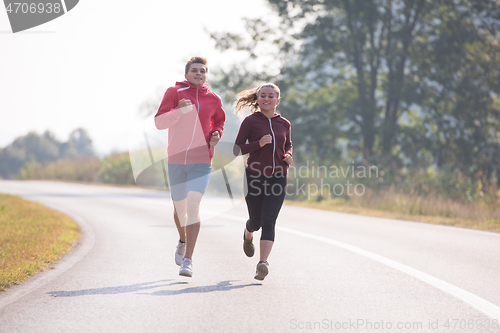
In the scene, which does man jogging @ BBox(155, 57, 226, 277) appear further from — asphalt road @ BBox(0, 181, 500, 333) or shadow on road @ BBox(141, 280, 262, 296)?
asphalt road @ BBox(0, 181, 500, 333)

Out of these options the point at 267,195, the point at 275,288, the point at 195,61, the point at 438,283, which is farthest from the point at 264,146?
the point at 438,283

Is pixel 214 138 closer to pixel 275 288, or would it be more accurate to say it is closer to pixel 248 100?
pixel 248 100

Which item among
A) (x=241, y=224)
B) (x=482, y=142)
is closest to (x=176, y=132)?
(x=241, y=224)

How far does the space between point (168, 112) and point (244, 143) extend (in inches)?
33.6

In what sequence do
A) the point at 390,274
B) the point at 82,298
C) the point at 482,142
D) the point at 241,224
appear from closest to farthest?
the point at 82,298 → the point at 390,274 → the point at 241,224 → the point at 482,142

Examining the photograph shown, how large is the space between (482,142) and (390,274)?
2314cm

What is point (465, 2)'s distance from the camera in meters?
28.2

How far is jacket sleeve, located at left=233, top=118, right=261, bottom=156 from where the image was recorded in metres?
5.61

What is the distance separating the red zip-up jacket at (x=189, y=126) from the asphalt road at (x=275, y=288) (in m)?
1.32

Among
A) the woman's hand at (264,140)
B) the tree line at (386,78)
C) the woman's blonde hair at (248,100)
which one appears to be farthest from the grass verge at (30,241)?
the tree line at (386,78)

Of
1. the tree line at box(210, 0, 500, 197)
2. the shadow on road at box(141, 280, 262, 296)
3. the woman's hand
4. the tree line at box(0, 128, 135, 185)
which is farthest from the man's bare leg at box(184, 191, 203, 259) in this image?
the tree line at box(0, 128, 135, 185)

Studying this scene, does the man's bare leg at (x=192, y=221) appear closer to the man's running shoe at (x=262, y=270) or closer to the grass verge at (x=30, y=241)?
the man's running shoe at (x=262, y=270)

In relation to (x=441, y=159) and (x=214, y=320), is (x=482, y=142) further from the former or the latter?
(x=214, y=320)

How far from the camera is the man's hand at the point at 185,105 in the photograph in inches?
217
